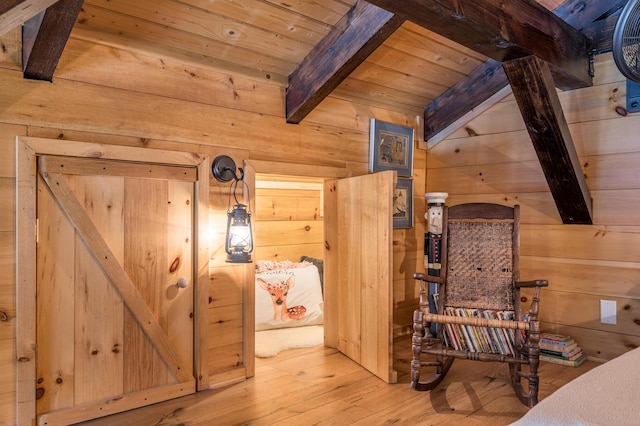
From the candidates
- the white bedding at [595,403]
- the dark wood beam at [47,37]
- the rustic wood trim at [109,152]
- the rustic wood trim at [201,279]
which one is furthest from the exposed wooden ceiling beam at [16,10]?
the white bedding at [595,403]

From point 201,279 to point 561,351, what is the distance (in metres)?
2.46

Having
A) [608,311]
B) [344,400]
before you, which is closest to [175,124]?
[344,400]

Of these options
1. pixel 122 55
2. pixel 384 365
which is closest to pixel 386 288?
pixel 384 365

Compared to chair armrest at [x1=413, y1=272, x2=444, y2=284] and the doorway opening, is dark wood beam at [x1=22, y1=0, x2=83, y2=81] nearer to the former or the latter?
the doorway opening

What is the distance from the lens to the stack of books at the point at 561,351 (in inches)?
125

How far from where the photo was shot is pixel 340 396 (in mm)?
2682

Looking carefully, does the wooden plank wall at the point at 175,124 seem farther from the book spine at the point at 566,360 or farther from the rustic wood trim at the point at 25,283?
the book spine at the point at 566,360

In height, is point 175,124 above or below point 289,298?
above

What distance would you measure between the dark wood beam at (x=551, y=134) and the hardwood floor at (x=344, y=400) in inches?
44.1

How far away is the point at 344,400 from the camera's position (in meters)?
2.62

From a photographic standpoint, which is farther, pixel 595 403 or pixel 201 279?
pixel 201 279

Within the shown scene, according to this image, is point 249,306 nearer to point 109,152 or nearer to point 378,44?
point 109,152

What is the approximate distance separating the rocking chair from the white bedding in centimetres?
149

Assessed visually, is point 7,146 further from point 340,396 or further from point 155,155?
point 340,396
